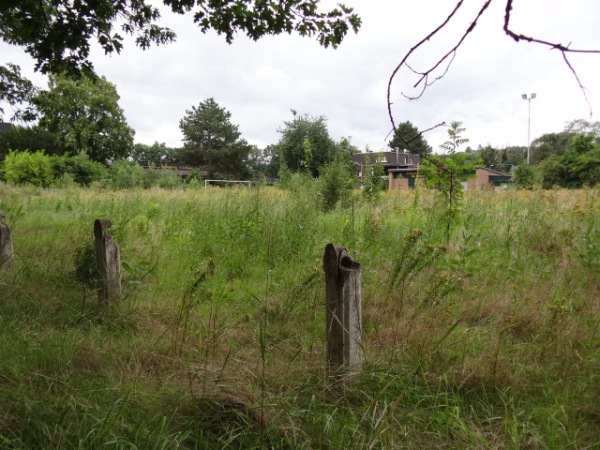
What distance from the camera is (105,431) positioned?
5.36 ft

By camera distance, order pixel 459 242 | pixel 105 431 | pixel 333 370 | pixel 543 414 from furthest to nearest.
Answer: pixel 459 242
pixel 333 370
pixel 543 414
pixel 105 431

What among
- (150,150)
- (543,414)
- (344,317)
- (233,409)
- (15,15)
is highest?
(150,150)

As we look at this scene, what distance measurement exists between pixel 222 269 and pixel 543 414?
336 cm

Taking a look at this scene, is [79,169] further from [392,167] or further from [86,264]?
[392,167]

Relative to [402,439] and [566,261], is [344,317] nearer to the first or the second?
[402,439]

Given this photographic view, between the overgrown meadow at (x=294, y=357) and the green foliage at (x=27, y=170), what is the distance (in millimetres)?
21036

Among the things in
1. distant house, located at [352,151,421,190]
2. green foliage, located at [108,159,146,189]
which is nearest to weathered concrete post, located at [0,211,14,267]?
distant house, located at [352,151,421,190]

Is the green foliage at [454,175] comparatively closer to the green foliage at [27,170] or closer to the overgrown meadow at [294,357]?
the overgrown meadow at [294,357]

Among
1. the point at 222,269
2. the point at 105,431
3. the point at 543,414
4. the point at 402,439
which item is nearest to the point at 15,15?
the point at 222,269

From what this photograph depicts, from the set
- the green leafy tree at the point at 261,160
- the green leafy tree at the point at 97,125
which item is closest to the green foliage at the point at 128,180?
the green leafy tree at the point at 97,125

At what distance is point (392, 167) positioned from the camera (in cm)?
5831

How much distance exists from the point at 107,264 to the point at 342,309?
2125mm

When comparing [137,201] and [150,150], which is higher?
[150,150]

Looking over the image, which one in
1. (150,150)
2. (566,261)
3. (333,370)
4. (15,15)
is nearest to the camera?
(333,370)
